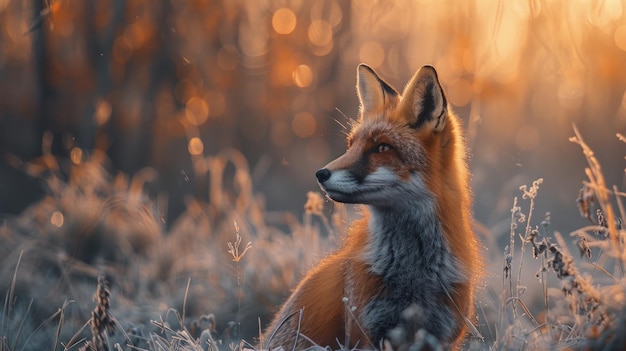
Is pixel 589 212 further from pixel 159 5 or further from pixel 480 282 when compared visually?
pixel 159 5

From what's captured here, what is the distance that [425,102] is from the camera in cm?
367

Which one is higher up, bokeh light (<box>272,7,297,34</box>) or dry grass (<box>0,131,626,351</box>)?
bokeh light (<box>272,7,297,34</box>)

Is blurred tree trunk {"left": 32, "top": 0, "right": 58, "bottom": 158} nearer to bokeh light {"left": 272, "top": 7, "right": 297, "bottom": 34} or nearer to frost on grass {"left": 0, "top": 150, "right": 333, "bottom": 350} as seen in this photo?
frost on grass {"left": 0, "top": 150, "right": 333, "bottom": 350}

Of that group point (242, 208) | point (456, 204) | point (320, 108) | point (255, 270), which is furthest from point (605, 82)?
point (456, 204)

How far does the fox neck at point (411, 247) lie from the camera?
3.39 m

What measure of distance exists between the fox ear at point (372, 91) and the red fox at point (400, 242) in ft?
0.64

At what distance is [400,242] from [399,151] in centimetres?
47

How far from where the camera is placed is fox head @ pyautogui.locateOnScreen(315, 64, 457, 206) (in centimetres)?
346

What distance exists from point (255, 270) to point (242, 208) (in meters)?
1.73

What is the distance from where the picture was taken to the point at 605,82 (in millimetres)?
11859

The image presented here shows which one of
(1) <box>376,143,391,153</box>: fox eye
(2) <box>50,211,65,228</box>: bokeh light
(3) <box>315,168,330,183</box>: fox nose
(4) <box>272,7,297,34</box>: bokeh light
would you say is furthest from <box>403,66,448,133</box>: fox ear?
(4) <box>272,7,297,34</box>: bokeh light

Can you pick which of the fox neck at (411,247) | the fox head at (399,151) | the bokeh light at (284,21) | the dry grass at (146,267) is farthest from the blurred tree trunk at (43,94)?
the fox neck at (411,247)

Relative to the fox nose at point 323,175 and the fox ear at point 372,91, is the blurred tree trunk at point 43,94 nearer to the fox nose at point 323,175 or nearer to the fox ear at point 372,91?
the fox ear at point 372,91

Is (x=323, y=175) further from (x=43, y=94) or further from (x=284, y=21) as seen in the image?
(x=284, y=21)
